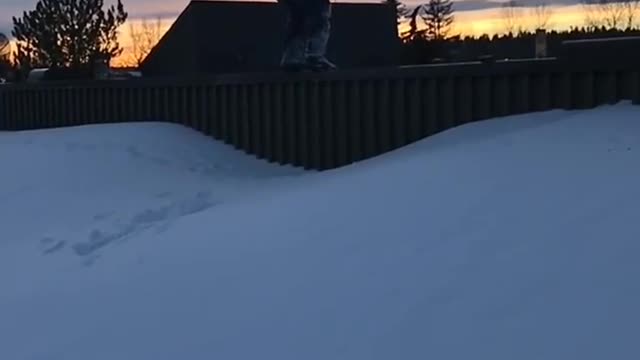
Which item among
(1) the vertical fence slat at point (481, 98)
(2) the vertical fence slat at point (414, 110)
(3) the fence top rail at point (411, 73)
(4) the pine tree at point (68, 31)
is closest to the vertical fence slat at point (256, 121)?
(3) the fence top rail at point (411, 73)

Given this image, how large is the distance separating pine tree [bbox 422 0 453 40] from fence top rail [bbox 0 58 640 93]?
4067cm

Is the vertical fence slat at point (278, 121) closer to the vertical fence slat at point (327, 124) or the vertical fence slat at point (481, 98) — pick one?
the vertical fence slat at point (327, 124)

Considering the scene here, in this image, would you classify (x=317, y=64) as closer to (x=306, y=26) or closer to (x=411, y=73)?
(x=306, y=26)

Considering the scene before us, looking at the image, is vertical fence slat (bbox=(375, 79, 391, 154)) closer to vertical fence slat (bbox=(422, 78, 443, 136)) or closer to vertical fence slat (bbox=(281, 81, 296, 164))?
vertical fence slat (bbox=(422, 78, 443, 136))

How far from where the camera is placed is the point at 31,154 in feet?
46.1

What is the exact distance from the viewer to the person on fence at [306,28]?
14.6 meters

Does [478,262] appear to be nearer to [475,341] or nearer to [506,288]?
[506,288]

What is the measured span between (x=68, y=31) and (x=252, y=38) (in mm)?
15937

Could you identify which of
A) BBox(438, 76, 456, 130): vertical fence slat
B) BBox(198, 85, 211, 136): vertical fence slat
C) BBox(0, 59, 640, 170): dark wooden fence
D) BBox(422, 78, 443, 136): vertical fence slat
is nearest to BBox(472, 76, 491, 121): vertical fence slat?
BBox(0, 59, 640, 170): dark wooden fence

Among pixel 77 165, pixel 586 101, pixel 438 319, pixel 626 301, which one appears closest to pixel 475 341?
pixel 438 319

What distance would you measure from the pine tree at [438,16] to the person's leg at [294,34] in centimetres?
4087

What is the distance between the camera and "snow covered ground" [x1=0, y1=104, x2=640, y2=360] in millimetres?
5520

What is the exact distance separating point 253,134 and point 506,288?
8.46 m

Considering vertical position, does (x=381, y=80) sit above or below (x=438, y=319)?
above
